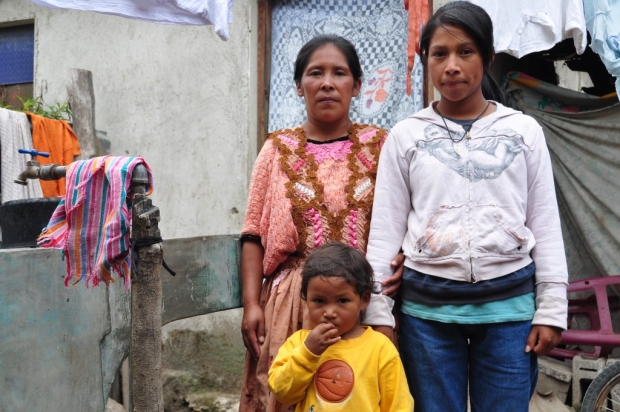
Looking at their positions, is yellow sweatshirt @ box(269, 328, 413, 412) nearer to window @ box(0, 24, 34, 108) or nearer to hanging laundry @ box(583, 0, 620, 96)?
hanging laundry @ box(583, 0, 620, 96)

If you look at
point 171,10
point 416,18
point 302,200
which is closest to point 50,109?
point 171,10

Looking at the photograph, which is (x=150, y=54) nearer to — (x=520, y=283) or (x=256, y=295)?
(x=256, y=295)

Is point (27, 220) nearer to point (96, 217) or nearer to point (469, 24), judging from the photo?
point (96, 217)

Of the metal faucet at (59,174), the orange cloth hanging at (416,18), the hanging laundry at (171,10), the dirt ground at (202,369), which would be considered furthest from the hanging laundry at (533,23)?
the dirt ground at (202,369)

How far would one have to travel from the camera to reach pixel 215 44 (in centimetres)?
575

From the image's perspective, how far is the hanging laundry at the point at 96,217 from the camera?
199cm

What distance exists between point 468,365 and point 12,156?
13.7 feet

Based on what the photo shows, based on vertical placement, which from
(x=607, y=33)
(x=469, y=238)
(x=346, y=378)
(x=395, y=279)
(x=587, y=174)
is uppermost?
(x=607, y=33)

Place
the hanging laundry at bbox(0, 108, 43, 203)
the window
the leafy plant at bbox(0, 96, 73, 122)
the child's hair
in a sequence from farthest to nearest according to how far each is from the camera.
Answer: the window, the leafy plant at bbox(0, 96, 73, 122), the hanging laundry at bbox(0, 108, 43, 203), the child's hair

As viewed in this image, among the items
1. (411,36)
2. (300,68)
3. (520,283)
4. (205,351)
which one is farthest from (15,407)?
(205,351)

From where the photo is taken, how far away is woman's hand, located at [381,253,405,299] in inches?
85.7

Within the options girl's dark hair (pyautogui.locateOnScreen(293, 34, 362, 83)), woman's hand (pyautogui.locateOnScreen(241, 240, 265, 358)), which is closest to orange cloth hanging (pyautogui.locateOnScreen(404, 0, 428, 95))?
girl's dark hair (pyautogui.locateOnScreen(293, 34, 362, 83))

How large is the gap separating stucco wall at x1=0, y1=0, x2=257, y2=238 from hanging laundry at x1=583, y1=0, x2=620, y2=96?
2.49m

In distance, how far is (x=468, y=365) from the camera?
2180mm
